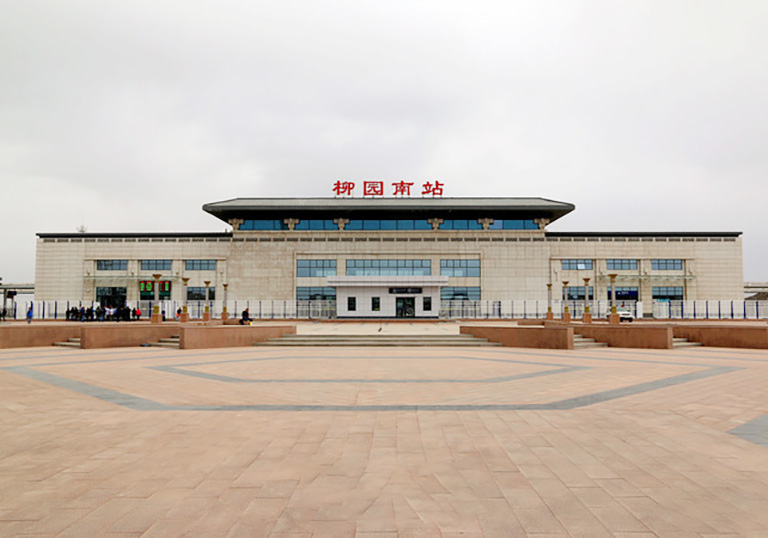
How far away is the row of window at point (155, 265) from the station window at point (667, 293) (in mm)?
49991

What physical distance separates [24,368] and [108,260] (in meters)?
47.3

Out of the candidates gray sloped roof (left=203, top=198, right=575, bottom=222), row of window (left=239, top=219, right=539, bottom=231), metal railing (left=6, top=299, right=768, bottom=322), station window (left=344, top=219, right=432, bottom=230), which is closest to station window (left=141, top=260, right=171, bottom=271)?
metal railing (left=6, top=299, right=768, bottom=322)

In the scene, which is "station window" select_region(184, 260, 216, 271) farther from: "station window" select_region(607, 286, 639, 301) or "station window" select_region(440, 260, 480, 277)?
"station window" select_region(607, 286, 639, 301)

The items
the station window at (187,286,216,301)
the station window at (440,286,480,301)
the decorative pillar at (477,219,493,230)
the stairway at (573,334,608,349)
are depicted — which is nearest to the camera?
the stairway at (573,334,608,349)

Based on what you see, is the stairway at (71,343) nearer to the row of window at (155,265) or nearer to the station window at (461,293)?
the row of window at (155,265)

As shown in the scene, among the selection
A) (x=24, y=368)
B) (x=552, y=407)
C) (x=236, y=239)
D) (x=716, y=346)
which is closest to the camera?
(x=552, y=407)

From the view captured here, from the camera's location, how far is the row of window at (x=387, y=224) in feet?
179

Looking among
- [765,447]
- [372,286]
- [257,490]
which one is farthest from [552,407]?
[372,286]

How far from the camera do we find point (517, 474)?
16.1 ft

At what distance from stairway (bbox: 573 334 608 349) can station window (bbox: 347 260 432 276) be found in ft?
104

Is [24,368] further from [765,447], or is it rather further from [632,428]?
[765,447]

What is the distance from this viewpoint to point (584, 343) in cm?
2106

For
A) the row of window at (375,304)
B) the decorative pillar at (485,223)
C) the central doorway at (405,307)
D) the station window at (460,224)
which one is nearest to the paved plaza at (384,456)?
the row of window at (375,304)

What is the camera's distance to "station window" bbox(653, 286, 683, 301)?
53750 mm
